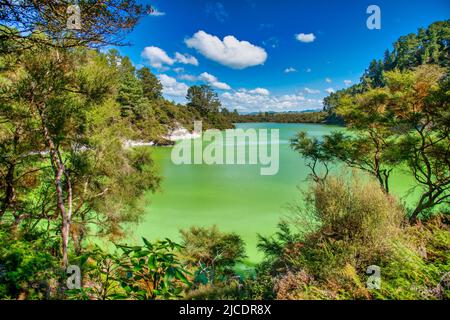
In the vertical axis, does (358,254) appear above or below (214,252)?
above

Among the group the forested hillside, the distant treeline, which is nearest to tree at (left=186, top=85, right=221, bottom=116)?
the distant treeline

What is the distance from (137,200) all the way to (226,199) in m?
5.60

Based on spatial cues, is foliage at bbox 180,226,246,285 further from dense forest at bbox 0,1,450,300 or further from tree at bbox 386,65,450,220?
tree at bbox 386,65,450,220

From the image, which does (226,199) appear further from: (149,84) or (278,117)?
(278,117)

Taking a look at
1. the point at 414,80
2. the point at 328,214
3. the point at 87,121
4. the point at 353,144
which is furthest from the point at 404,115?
the point at 87,121

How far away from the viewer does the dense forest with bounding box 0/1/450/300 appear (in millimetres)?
1747

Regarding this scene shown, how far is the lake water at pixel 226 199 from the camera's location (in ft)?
28.7

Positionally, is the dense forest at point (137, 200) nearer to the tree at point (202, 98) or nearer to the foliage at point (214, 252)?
the foliage at point (214, 252)

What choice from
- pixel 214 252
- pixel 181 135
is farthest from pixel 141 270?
pixel 181 135

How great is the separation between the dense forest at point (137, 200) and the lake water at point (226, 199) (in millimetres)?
1860

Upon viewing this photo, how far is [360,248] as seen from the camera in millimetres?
3186

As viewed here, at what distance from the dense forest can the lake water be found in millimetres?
1860

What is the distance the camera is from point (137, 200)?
7.31m
